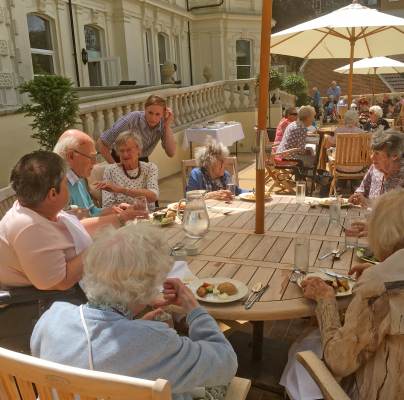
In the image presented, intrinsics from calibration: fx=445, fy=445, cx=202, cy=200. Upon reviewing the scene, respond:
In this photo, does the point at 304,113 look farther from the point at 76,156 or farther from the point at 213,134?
the point at 76,156

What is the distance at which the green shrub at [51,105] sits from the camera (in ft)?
15.0

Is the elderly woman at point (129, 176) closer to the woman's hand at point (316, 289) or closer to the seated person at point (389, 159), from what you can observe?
the seated person at point (389, 159)

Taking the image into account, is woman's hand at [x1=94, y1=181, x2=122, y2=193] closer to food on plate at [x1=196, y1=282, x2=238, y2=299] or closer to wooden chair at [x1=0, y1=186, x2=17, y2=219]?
wooden chair at [x1=0, y1=186, x2=17, y2=219]

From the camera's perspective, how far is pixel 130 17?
38.8 ft

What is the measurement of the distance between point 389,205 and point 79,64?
960 centimetres

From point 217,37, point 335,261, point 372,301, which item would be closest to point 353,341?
point 372,301

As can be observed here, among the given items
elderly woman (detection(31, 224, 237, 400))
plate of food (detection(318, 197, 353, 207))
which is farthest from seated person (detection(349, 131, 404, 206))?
elderly woman (detection(31, 224, 237, 400))

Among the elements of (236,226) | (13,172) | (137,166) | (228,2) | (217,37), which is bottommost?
(236,226)

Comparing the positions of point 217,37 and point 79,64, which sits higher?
point 217,37

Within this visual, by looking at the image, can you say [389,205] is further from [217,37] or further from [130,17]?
[217,37]

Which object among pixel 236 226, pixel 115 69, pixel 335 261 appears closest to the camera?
pixel 335 261

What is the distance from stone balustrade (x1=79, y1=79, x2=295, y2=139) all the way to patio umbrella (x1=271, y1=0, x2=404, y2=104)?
2437 mm

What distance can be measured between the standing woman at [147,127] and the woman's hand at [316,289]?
104 inches

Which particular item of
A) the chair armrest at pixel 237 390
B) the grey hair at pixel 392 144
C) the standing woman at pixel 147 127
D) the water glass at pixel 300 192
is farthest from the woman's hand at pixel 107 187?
the grey hair at pixel 392 144
